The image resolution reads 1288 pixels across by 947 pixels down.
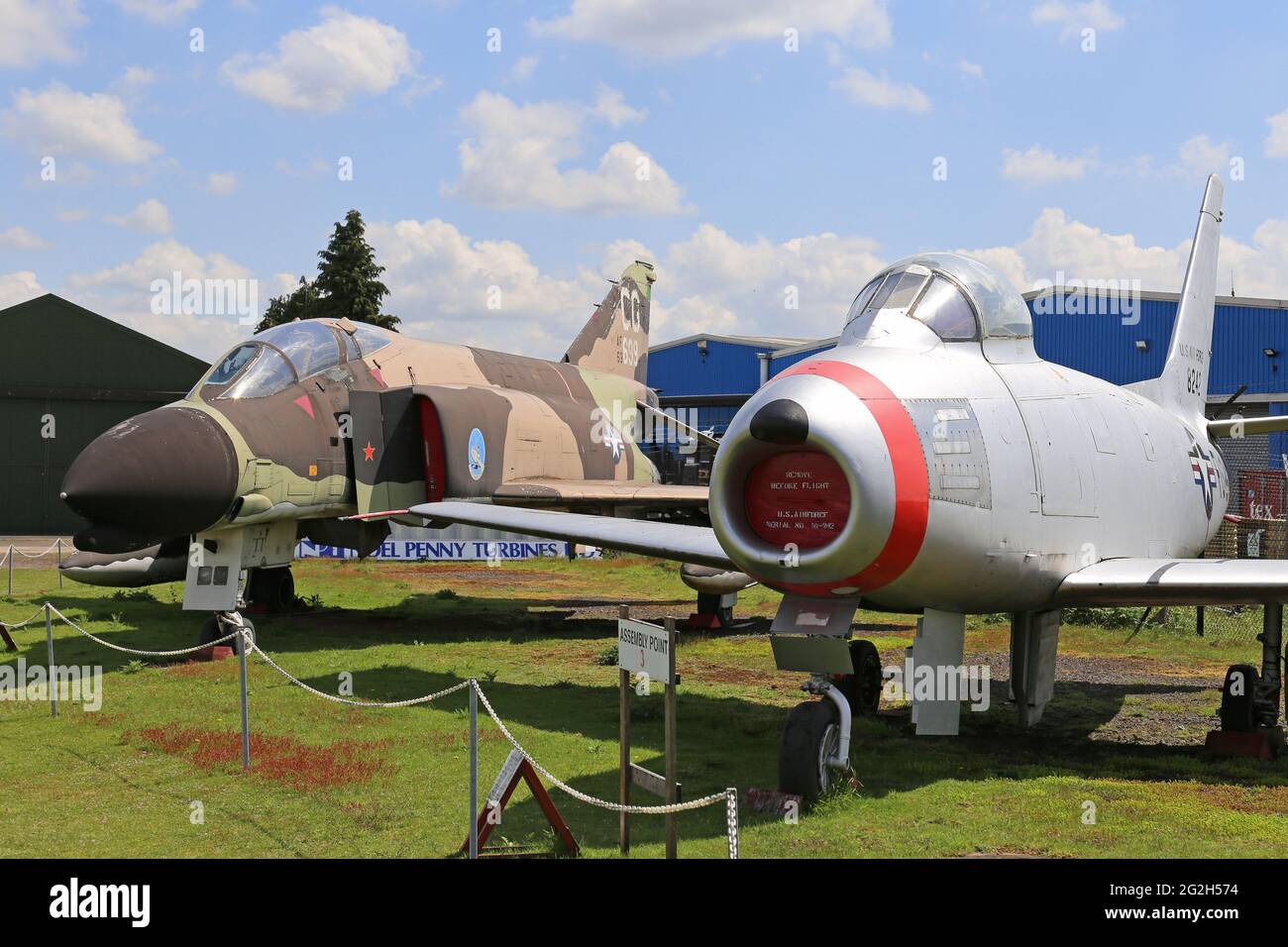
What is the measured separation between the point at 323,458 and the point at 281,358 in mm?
1409

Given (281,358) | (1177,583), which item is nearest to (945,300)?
(1177,583)

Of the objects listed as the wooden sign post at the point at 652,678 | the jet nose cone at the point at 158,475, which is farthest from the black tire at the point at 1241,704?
the jet nose cone at the point at 158,475

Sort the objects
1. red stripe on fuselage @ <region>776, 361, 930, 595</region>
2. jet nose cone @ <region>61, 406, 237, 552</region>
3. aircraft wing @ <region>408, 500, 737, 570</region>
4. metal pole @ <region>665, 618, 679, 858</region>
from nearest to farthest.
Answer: metal pole @ <region>665, 618, 679, 858</region> → red stripe on fuselage @ <region>776, 361, 930, 595</region> → aircraft wing @ <region>408, 500, 737, 570</region> → jet nose cone @ <region>61, 406, 237, 552</region>

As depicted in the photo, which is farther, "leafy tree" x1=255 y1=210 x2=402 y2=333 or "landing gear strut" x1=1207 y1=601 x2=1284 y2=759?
"leafy tree" x1=255 y1=210 x2=402 y2=333

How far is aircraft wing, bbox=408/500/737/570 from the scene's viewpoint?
1008 cm

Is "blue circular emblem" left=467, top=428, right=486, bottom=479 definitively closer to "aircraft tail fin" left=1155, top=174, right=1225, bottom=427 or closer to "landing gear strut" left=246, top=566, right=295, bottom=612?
"landing gear strut" left=246, top=566, right=295, bottom=612

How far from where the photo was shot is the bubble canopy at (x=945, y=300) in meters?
8.35

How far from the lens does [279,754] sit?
9.10 metres

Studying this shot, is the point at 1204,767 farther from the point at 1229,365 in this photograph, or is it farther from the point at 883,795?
the point at 1229,365

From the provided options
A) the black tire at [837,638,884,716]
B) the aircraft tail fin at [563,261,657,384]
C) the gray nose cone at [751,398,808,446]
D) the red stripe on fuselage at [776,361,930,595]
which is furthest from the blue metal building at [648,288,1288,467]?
the gray nose cone at [751,398,808,446]

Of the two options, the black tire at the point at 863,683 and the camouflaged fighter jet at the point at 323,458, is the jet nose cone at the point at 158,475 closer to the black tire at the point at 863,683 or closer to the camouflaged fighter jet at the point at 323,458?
the camouflaged fighter jet at the point at 323,458

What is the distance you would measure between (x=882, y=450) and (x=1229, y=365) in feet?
84.2

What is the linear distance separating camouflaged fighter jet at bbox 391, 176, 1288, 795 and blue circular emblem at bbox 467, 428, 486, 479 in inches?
243
